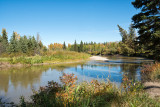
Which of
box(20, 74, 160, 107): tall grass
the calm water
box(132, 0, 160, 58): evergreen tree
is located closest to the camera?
box(20, 74, 160, 107): tall grass

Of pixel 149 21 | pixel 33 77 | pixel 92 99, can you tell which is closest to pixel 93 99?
pixel 92 99

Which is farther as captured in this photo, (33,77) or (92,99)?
(33,77)

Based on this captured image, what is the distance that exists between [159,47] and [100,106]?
41.7 feet

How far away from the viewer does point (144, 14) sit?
12.8 metres

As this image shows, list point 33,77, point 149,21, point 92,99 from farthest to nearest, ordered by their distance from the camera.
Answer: point 149,21, point 33,77, point 92,99

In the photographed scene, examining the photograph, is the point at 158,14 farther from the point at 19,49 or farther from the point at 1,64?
the point at 19,49

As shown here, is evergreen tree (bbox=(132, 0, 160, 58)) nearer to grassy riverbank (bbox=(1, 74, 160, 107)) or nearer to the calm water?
the calm water

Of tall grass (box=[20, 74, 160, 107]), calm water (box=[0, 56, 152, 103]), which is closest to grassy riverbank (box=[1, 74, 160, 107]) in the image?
tall grass (box=[20, 74, 160, 107])

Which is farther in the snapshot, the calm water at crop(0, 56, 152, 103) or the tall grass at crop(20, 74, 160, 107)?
the calm water at crop(0, 56, 152, 103)

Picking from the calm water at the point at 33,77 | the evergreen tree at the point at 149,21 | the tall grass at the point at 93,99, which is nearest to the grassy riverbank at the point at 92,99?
the tall grass at the point at 93,99

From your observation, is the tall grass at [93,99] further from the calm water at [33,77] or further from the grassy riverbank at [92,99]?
the calm water at [33,77]

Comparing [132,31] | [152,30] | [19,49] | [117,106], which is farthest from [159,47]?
[132,31]

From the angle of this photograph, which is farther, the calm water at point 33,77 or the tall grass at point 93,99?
the calm water at point 33,77

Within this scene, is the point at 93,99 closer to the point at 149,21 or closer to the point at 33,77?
the point at 33,77
